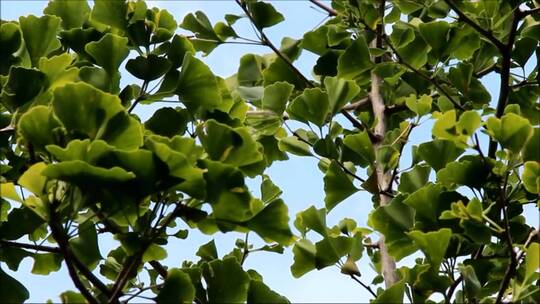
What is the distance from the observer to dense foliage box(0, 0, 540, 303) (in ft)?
3.03

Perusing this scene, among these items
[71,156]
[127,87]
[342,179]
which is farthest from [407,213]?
[71,156]

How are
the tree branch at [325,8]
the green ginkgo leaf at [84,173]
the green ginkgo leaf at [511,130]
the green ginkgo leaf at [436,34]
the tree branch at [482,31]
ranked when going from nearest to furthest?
the green ginkgo leaf at [84,173] → the green ginkgo leaf at [511,130] → the tree branch at [482,31] → the green ginkgo leaf at [436,34] → the tree branch at [325,8]

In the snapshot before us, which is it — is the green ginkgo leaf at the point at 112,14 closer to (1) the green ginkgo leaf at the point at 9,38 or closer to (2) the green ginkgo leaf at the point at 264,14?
(1) the green ginkgo leaf at the point at 9,38

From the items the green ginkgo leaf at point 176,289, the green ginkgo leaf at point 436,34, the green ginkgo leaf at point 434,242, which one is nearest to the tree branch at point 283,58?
the green ginkgo leaf at point 436,34

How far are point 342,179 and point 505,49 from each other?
0.42m

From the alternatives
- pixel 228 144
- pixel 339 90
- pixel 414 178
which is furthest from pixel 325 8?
pixel 228 144

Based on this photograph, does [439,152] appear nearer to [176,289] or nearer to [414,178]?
[414,178]

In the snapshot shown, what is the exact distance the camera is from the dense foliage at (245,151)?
3.03 ft

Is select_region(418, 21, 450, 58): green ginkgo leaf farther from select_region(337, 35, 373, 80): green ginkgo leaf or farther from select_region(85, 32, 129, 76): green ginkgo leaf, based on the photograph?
select_region(85, 32, 129, 76): green ginkgo leaf

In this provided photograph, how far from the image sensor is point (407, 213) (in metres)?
1.29

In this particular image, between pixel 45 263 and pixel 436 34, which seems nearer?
pixel 45 263

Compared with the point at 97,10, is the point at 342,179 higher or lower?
lower

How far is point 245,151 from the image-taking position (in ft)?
3.28

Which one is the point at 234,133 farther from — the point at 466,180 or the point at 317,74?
the point at 317,74
